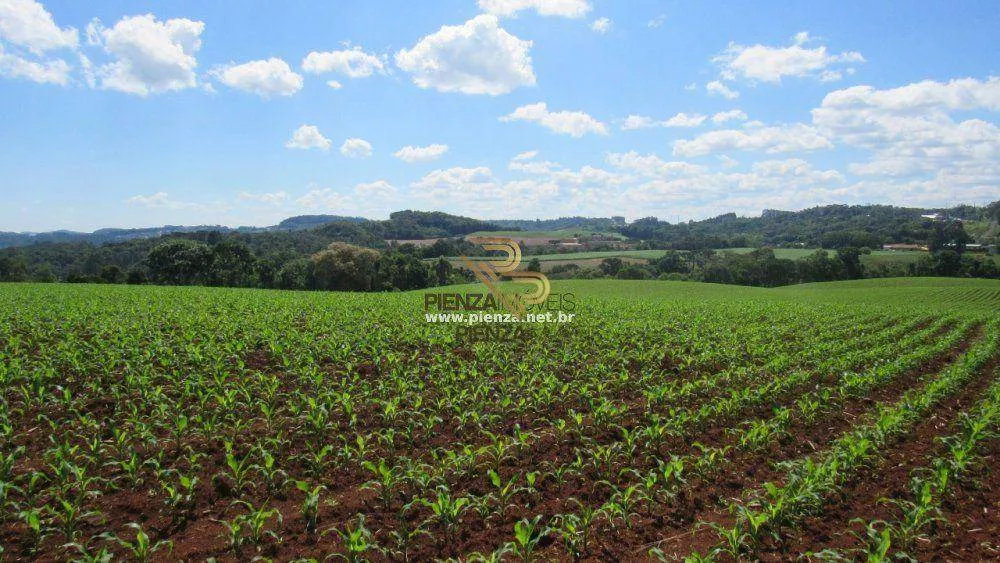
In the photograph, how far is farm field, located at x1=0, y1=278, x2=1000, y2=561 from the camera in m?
4.95

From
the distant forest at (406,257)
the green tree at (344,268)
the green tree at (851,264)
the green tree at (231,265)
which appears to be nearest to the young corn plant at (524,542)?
the distant forest at (406,257)

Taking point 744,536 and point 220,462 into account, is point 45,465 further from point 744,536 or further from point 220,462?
point 744,536

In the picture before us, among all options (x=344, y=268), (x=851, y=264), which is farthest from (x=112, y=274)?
(x=851, y=264)

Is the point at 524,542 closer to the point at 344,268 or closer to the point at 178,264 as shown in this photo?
the point at 344,268

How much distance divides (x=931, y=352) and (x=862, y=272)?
77630 mm

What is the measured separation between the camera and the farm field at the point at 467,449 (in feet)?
16.2

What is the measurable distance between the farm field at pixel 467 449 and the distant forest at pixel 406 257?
11405 millimetres

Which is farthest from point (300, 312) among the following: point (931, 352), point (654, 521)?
point (931, 352)

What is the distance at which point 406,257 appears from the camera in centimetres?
6538

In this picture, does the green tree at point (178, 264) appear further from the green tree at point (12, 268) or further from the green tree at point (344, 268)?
the green tree at point (344, 268)

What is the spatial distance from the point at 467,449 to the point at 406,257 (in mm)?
60607

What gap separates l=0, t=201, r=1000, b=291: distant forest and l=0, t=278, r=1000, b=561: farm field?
449 inches

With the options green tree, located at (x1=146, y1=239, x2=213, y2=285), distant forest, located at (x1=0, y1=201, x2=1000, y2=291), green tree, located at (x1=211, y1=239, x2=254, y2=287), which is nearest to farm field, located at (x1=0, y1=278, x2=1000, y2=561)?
distant forest, located at (x1=0, y1=201, x2=1000, y2=291)

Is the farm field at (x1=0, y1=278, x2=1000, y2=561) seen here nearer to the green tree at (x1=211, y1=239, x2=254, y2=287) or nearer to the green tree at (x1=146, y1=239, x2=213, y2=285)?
the green tree at (x1=211, y1=239, x2=254, y2=287)
